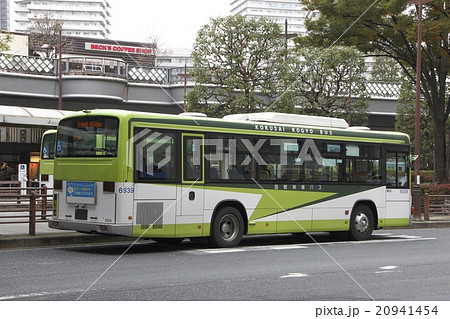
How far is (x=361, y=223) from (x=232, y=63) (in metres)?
18.5

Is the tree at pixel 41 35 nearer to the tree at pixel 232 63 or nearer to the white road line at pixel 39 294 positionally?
the tree at pixel 232 63

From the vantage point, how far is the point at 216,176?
51.1 feet

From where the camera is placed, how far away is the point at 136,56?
107625 mm

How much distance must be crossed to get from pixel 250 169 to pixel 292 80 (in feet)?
76.9

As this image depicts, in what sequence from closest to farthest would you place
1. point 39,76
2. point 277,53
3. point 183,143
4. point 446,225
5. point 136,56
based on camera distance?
point 183,143
point 446,225
point 277,53
point 39,76
point 136,56

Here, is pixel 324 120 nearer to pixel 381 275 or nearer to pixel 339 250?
pixel 339 250

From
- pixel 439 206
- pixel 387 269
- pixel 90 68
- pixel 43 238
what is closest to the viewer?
pixel 387 269

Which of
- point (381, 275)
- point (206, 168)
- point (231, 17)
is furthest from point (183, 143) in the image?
point (231, 17)

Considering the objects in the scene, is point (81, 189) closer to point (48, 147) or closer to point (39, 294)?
point (39, 294)

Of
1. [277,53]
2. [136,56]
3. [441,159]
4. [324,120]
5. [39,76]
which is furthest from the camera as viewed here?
[136,56]

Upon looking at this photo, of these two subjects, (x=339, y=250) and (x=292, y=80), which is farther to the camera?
(x=292, y=80)

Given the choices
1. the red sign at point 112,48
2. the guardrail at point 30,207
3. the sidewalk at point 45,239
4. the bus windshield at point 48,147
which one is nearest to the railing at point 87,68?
the bus windshield at point 48,147

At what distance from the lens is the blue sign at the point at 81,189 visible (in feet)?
47.8

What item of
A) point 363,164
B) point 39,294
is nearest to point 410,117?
point 363,164
